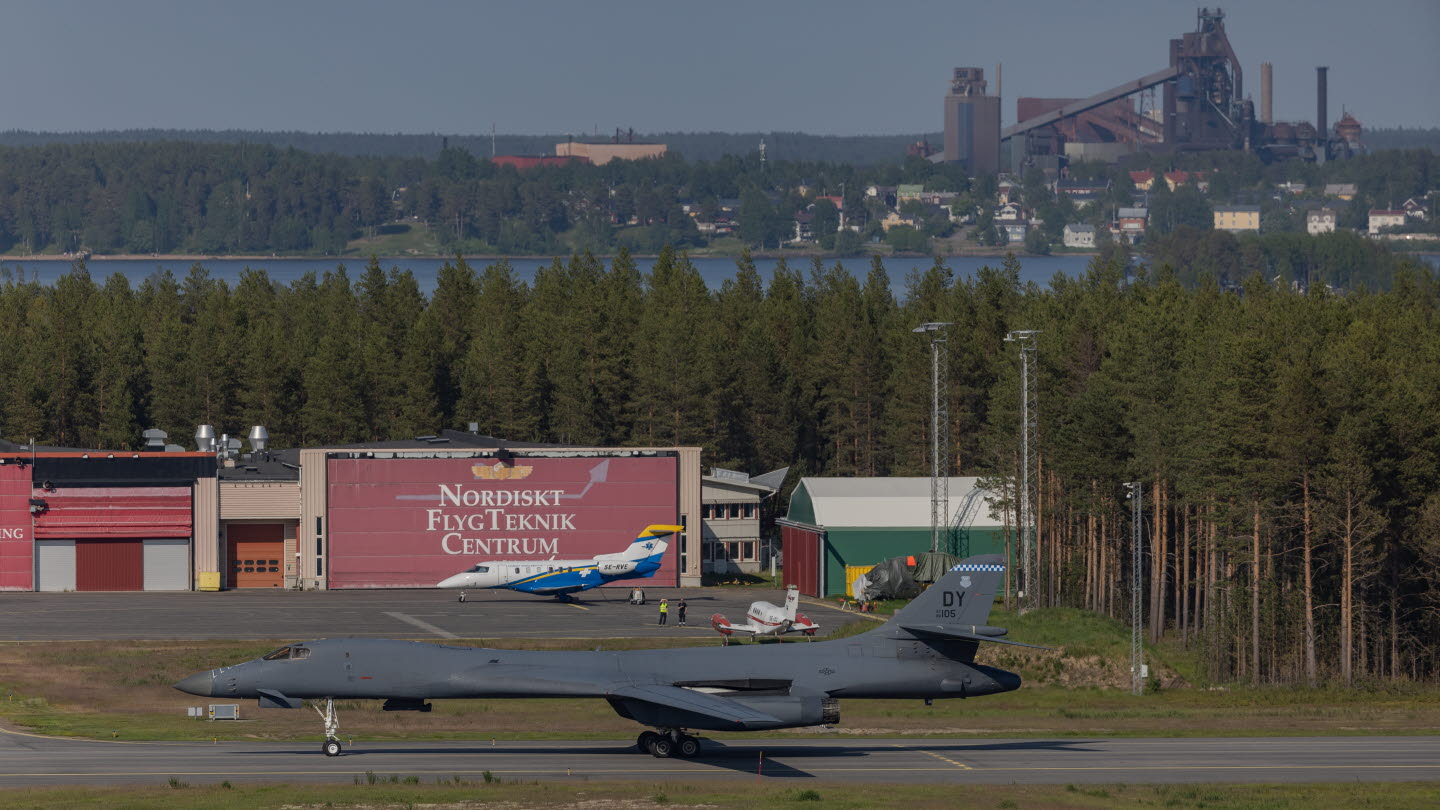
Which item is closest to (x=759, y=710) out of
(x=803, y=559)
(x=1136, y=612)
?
(x=1136, y=612)

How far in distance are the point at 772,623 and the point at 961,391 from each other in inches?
1726

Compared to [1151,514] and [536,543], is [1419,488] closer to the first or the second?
[1151,514]

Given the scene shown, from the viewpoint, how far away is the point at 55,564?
330 ft

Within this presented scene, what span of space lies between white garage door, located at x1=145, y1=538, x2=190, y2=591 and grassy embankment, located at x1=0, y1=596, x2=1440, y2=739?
23.2 metres

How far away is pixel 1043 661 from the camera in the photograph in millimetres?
72375

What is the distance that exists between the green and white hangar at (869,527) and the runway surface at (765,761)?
48.0m

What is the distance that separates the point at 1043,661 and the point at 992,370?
54.6 m

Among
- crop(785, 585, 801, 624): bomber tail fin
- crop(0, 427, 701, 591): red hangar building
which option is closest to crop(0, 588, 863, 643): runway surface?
crop(0, 427, 701, 591): red hangar building

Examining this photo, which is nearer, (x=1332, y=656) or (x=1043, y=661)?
(x=1043, y=661)

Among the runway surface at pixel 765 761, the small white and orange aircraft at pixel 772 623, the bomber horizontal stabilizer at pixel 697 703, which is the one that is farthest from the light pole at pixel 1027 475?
the bomber horizontal stabilizer at pixel 697 703

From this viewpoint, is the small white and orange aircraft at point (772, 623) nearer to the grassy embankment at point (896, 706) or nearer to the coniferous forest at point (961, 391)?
the grassy embankment at point (896, 706)

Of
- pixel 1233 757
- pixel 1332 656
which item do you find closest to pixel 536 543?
pixel 1332 656

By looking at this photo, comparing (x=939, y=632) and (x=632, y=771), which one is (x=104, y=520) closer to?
→ (x=632, y=771)

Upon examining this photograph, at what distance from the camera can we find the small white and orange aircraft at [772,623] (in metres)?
82.9
